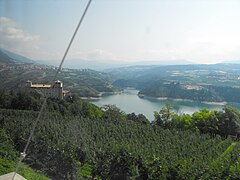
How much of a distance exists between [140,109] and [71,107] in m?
10.3

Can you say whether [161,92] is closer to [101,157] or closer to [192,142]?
[192,142]

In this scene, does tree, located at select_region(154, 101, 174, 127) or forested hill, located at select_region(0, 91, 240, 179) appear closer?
forested hill, located at select_region(0, 91, 240, 179)

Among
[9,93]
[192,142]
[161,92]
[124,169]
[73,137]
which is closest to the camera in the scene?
[124,169]

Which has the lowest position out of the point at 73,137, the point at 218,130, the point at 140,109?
the point at 140,109

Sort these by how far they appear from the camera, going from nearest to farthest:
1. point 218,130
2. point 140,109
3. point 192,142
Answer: point 192,142 < point 218,130 < point 140,109

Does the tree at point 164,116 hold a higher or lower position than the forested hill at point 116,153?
lower

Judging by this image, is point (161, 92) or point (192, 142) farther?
point (161, 92)

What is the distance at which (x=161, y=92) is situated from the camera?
27.4 metres

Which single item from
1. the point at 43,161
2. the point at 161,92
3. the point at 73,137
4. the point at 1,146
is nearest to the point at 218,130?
the point at 73,137

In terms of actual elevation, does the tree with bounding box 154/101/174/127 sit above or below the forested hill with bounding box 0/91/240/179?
below

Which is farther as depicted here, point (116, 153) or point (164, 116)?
point (164, 116)

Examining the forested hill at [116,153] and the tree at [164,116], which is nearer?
the forested hill at [116,153]

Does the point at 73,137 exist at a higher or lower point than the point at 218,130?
higher

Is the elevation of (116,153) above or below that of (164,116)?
above
